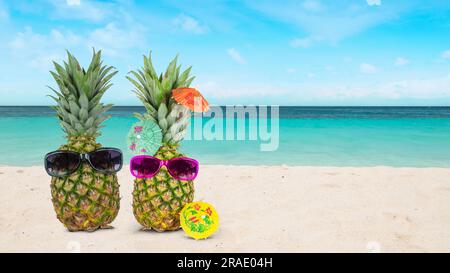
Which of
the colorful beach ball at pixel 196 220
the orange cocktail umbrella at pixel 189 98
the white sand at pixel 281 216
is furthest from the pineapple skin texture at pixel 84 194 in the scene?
the orange cocktail umbrella at pixel 189 98

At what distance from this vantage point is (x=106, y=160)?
473 centimetres

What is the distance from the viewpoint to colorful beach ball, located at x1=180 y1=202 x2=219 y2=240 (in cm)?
473

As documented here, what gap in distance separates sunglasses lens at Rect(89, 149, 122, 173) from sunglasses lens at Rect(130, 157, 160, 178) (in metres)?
0.33

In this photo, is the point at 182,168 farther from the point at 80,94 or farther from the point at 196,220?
the point at 80,94

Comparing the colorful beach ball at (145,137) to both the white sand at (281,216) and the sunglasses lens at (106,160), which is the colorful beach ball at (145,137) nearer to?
the sunglasses lens at (106,160)

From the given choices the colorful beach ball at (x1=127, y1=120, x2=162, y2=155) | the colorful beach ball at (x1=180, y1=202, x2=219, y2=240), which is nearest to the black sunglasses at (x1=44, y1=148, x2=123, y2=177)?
the colorful beach ball at (x1=127, y1=120, x2=162, y2=155)

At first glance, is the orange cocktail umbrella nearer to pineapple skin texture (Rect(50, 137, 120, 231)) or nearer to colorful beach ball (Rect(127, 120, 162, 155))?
colorful beach ball (Rect(127, 120, 162, 155))

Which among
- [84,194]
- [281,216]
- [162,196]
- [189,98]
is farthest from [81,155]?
[281,216]

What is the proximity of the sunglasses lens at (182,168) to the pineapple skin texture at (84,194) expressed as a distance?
0.91 metres

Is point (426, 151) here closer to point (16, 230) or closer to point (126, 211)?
point (126, 211)

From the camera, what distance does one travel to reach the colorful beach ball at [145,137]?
459 cm

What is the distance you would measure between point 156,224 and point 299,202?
3367mm

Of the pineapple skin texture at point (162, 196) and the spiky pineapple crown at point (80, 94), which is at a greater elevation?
the spiky pineapple crown at point (80, 94)

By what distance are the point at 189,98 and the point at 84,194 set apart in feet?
5.98
